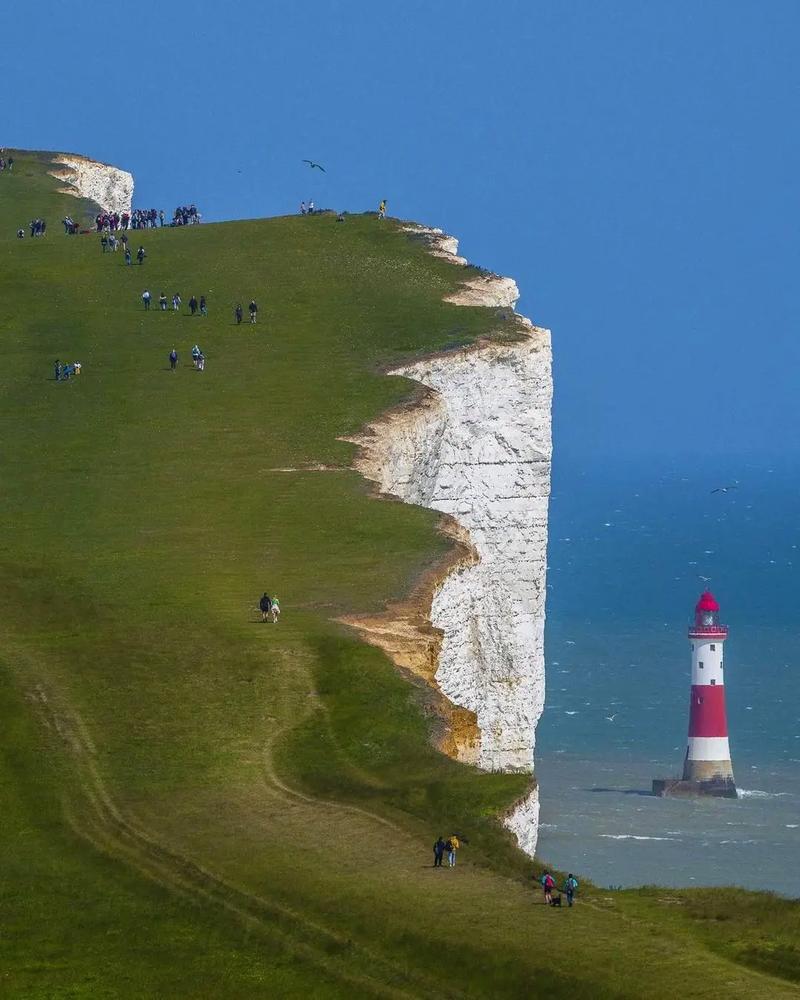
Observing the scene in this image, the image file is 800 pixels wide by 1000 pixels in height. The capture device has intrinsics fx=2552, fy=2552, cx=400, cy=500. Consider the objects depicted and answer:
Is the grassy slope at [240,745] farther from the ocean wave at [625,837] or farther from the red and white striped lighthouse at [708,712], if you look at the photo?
the ocean wave at [625,837]

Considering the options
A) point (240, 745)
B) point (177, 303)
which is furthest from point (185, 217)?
point (240, 745)

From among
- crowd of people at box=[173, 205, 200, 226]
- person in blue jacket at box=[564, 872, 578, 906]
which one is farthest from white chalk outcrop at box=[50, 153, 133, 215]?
person in blue jacket at box=[564, 872, 578, 906]

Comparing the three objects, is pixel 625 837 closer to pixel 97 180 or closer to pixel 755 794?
pixel 755 794

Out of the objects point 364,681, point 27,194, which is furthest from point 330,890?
point 27,194

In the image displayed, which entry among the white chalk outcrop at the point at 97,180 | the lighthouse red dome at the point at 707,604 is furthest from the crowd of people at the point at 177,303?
the white chalk outcrop at the point at 97,180

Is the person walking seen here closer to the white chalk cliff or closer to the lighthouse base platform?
the white chalk cliff

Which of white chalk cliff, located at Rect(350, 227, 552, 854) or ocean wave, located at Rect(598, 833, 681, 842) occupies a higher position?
white chalk cliff, located at Rect(350, 227, 552, 854)
